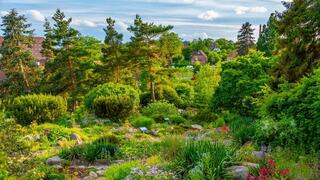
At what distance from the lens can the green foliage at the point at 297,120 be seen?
9.05m

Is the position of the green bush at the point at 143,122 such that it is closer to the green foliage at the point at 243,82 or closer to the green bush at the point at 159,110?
the green bush at the point at 159,110

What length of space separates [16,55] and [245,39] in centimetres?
4185

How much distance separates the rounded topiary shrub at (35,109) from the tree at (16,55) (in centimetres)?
1355

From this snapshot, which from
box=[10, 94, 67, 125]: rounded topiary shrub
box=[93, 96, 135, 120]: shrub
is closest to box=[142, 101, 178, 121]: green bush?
box=[93, 96, 135, 120]: shrub

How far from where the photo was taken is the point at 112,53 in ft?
94.1

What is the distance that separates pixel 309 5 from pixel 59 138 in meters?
10.2

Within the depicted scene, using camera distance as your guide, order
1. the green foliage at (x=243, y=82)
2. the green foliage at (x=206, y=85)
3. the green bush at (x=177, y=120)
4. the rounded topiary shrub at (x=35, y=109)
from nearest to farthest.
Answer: the rounded topiary shrub at (x=35, y=109)
the green foliage at (x=243, y=82)
the green bush at (x=177, y=120)
the green foliage at (x=206, y=85)

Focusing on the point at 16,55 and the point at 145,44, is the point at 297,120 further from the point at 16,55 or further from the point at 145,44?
the point at 16,55

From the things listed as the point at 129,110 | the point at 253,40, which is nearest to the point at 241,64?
the point at 129,110

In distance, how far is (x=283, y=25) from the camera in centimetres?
1623

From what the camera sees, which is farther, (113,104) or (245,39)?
(245,39)

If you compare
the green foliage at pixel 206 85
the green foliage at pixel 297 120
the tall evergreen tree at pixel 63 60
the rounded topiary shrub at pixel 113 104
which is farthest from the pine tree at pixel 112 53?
the green foliage at pixel 297 120

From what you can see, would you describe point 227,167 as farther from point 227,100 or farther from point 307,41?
point 227,100

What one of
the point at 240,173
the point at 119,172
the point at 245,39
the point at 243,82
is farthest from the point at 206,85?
the point at 245,39
